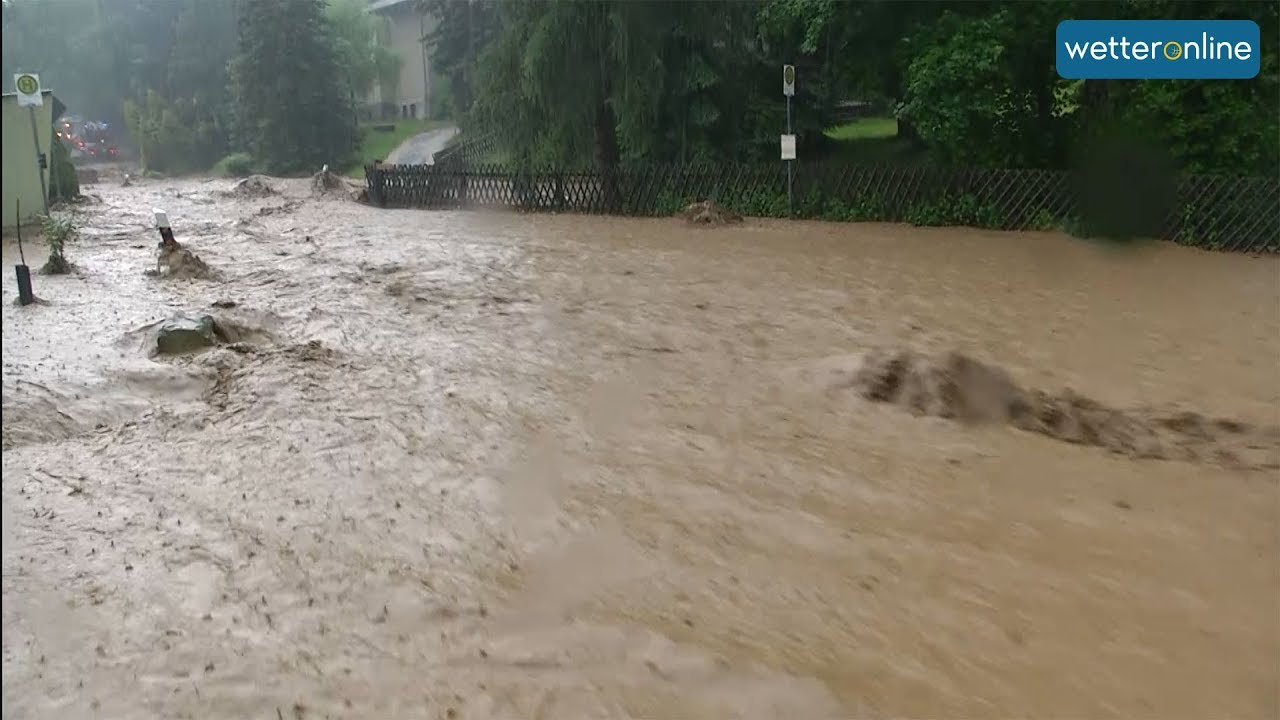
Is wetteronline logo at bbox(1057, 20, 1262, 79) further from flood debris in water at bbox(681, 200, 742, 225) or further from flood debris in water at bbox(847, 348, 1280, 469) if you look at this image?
flood debris in water at bbox(847, 348, 1280, 469)

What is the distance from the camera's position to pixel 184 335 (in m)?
7.69

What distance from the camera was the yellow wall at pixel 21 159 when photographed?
3.71 m

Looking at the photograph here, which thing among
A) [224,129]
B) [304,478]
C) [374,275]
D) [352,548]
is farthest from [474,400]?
[224,129]

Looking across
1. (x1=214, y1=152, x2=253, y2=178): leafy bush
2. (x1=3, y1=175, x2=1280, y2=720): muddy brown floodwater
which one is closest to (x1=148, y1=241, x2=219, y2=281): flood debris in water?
(x1=3, y1=175, x2=1280, y2=720): muddy brown floodwater

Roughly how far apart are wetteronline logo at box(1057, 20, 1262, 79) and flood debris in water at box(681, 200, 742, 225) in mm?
5773

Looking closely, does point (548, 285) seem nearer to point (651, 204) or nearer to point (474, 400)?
point (474, 400)

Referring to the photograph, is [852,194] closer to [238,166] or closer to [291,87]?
[291,87]

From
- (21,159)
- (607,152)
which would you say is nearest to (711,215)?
(607,152)

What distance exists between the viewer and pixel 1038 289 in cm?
1026

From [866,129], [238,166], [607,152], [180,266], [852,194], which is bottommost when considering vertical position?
[180,266]

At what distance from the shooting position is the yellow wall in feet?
12.2

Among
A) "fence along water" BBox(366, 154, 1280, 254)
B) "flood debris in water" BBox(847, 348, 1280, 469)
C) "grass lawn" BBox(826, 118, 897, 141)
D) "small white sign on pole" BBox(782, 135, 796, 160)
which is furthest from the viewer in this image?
"grass lawn" BBox(826, 118, 897, 141)

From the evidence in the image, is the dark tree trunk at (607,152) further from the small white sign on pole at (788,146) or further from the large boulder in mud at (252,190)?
the large boulder in mud at (252,190)

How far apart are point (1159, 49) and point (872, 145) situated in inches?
351
